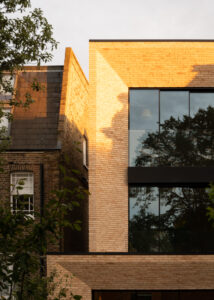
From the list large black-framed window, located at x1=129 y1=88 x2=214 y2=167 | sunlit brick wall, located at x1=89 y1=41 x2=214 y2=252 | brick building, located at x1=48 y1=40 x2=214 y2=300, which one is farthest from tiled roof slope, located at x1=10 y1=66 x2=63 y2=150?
large black-framed window, located at x1=129 y1=88 x2=214 y2=167

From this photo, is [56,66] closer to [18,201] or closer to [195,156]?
[195,156]

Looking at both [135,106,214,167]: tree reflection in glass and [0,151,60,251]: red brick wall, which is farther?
[0,151,60,251]: red brick wall

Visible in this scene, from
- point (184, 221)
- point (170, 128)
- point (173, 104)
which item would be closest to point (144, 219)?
point (184, 221)

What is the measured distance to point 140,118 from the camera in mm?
18594

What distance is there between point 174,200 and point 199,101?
3904 millimetres

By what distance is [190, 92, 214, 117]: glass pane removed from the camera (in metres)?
18.7

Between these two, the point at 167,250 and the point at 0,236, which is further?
the point at 167,250

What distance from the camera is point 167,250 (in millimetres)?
17531

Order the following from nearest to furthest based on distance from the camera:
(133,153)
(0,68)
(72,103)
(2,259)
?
(2,259) < (0,68) < (133,153) < (72,103)

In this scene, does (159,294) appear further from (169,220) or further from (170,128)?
(170,128)

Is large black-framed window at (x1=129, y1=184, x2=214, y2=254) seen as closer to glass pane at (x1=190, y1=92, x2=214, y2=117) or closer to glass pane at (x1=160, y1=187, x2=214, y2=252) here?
glass pane at (x1=160, y1=187, x2=214, y2=252)

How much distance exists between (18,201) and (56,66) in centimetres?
1759

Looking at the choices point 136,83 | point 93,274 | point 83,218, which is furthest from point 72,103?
point 93,274

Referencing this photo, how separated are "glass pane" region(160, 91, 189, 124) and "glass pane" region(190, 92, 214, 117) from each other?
206 millimetres
